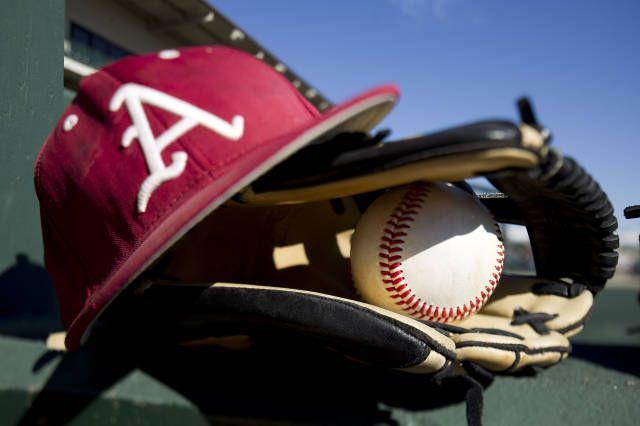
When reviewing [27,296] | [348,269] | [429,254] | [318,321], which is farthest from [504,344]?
[27,296]

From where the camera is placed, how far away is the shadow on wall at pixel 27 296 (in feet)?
4.78

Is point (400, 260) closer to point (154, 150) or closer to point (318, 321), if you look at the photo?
point (318, 321)

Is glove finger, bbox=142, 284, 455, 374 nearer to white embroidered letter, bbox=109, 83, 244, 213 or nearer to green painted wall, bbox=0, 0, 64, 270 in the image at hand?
white embroidered letter, bbox=109, 83, 244, 213

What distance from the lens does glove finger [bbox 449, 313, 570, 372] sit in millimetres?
772

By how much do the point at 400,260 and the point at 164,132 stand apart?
16.7 inches

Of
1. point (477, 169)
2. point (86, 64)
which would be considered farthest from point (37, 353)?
point (86, 64)

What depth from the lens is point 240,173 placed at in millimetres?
682

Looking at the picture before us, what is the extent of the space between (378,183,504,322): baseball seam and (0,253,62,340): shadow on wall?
105cm

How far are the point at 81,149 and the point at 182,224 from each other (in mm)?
Answer: 280

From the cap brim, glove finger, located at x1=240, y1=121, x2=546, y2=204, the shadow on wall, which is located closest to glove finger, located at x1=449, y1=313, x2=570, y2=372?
glove finger, located at x1=240, y1=121, x2=546, y2=204

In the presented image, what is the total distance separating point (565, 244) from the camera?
101 centimetres

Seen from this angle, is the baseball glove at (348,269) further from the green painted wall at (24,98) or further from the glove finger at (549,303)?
the green painted wall at (24,98)

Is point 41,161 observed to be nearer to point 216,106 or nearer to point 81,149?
point 81,149

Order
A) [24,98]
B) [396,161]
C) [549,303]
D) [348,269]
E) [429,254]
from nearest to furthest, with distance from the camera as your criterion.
Answer: [396,161] → [429,254] → [549,303] → [348,269] → [24,98]
